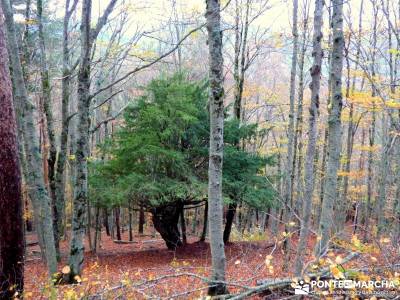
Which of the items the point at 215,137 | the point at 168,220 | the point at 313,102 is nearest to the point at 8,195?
the point at 215,137

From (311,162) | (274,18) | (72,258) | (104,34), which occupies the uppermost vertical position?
(274,18)

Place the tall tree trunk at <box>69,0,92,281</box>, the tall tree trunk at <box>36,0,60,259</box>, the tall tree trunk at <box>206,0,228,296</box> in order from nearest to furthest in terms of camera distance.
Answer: the tall tree trunk at <box>206,0,228,296</box>
the tall tree trunk at <box>69,0,92,281</box>
the tall tree trunk at <box>36,0,60,259</box>

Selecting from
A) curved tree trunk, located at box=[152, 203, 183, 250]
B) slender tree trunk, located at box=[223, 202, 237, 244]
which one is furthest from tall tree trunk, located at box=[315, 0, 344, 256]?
slender tree trunk, located at box=[223, 202, 237, 244]

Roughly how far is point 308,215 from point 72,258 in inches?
180

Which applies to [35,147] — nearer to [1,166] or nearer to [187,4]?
[1,166]

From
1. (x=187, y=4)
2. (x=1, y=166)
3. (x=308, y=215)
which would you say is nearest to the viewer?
(x=1, y=166)

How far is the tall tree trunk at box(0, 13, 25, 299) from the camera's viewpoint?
4.24 metres

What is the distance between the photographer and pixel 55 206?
11867mm

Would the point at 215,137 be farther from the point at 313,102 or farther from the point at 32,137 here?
the point at 32,137

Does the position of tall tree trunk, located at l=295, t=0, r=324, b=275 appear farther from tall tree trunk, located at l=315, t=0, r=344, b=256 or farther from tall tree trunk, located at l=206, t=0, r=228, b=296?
tall tree trunk, located at l=206, t=0, r=228, b=296

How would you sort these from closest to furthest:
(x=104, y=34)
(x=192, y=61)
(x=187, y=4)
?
(x=104, y=34)
(x=187, y=4)
(x=192, y=61)

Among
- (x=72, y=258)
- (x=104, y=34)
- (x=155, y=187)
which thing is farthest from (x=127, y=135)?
(x=72, y=258)

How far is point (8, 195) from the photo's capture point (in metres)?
4.27

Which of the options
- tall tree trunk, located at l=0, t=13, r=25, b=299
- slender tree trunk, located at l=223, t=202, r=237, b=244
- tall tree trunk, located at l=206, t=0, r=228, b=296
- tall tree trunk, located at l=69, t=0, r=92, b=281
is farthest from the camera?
slender tree trunk, located at l=223, t=202, r=237, b=244
